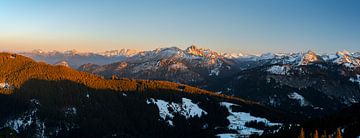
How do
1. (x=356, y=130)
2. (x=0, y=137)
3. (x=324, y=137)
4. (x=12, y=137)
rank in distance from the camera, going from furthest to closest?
(x=356, y=130), (x=324, y=137), (x=12, y=137), (x=0, y=137)

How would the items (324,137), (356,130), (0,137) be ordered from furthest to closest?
1. (356,130)
2. (324,137)
3. (0,137)

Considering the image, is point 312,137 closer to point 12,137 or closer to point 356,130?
point 356,130

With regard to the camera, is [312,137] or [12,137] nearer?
[12,137]

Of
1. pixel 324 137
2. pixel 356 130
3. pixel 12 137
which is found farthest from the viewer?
pixel 356 130

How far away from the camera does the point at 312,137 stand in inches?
7323

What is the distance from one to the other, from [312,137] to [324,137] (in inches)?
255

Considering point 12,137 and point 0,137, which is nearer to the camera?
point 0,137

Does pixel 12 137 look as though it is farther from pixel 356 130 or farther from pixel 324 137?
pixel 356 130

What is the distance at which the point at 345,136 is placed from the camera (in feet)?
638

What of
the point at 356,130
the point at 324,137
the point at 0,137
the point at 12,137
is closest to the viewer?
the point at 0,137

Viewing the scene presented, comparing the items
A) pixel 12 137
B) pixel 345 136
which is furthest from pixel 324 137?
pixel 12 137

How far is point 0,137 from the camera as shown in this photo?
424 feet

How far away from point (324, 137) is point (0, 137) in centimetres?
11338

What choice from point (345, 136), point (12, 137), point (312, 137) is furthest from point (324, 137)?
point (12, 137)
